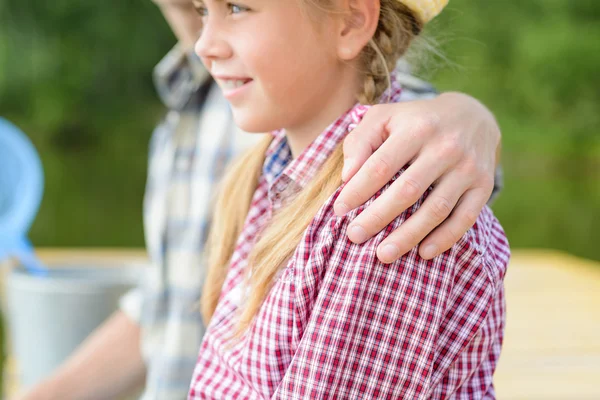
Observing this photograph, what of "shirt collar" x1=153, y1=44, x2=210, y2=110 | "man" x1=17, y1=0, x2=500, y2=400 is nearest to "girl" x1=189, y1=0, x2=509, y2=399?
"man" x1=17, y1=0, x2=500, y2=400

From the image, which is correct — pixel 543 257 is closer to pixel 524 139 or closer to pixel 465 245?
pixel 465 245

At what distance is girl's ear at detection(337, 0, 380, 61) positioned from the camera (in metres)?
0.87

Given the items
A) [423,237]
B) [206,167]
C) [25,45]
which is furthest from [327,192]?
[25,45]

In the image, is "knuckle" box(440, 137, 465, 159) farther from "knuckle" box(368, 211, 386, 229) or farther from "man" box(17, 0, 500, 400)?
"man" box(17, 0, 500, 400)

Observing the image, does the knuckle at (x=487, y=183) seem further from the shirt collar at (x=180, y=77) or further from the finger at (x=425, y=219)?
the shirt collar at (x=180, y=77)

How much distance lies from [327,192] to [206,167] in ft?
2.30

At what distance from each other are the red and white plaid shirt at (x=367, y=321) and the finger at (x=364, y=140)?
3 centimetres

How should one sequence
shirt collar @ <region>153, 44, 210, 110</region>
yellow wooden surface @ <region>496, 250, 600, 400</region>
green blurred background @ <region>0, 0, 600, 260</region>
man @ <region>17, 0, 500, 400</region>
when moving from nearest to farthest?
man @ <region>17, 0, 500, 400</region>
shirt collar @ <region>153, 44, 210, 110</region>
yellow wooden surface @ <region>496, 250, 600, 400</region>
green blurred background @ <region>0, 0, 600, 260</region>

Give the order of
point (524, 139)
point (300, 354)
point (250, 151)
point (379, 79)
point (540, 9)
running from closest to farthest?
point (300, 354) → point (379, 79) → point (250, 151) → point (524, 139) → point (540, 9)

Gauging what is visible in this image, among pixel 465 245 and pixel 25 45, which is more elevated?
pixel 465 245

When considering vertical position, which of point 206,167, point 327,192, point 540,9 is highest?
point 327,192

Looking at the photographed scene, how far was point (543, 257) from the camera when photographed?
3.17 meters

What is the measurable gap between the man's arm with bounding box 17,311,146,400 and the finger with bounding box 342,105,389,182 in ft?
2.86

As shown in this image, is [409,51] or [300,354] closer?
[300,354]
